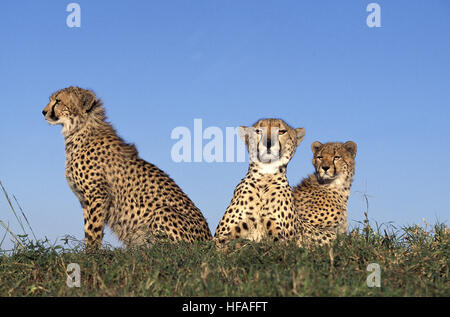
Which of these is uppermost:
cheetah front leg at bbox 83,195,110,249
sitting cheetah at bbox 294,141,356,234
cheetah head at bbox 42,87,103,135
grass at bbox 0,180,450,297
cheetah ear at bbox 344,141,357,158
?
cheetah head at bbox 42,87,103,135

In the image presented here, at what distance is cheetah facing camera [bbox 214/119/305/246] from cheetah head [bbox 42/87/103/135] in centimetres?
231

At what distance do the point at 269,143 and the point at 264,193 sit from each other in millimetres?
477

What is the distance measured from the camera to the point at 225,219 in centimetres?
490

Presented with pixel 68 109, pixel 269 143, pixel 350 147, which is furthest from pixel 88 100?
pixel 350 147

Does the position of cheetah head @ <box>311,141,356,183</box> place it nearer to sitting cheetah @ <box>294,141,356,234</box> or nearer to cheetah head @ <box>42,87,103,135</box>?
sitting cheetah @ <box>294,141,356,234</box>

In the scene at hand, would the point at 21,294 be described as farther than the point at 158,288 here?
Yes

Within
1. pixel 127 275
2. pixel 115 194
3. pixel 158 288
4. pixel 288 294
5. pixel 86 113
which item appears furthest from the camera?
pixel 86 113

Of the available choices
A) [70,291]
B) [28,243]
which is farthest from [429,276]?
[28,243]

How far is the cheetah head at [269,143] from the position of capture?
4.78 metres

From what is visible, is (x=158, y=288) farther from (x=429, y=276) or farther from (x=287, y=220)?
(x=429, y=276)

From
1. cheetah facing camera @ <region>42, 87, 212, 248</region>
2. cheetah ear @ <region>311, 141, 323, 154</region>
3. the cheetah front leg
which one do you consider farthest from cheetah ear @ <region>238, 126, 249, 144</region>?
cheetah ear @ <region>311, 141, 323, 154</region>

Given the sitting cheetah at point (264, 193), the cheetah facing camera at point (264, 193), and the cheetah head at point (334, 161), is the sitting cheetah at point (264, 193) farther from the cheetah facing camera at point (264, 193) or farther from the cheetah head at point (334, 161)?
the cheetah head at point (334, 161)

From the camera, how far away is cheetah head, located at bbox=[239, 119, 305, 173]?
4.78 meters
